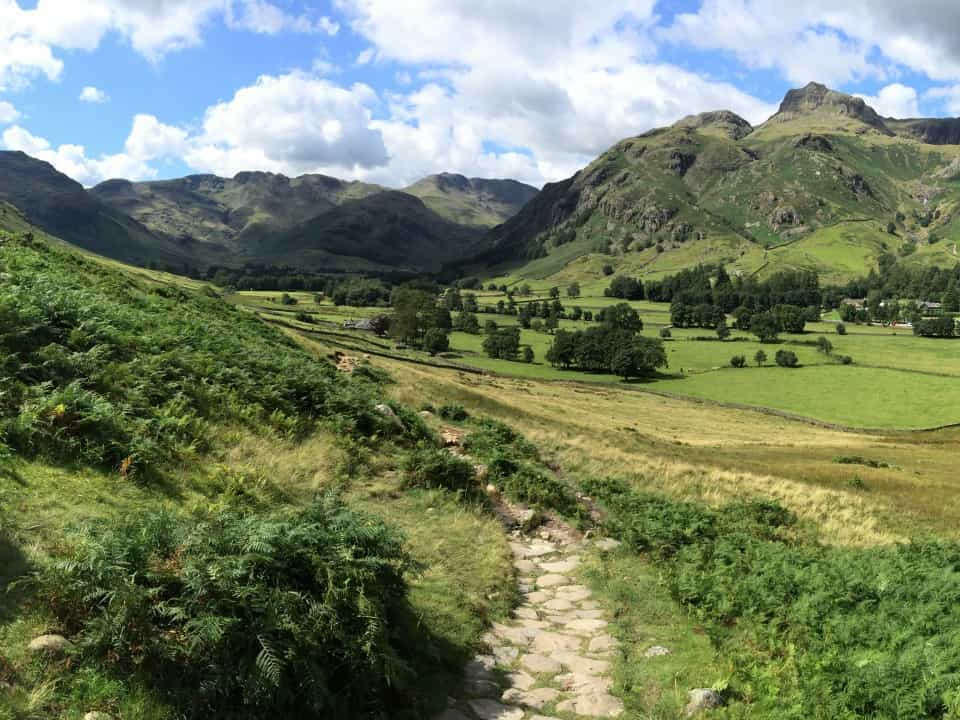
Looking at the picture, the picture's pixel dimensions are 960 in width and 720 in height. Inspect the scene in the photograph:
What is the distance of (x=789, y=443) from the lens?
64750mm

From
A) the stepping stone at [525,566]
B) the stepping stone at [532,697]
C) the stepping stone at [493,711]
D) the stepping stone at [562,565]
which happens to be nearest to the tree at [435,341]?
the stepping stone at [562,565]

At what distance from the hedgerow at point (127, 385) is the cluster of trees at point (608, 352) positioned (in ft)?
401

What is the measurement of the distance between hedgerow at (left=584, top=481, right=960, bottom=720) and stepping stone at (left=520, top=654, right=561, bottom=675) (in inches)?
106

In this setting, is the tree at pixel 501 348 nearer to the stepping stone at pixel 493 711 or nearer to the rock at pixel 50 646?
the stepping stone at pixel 493 711

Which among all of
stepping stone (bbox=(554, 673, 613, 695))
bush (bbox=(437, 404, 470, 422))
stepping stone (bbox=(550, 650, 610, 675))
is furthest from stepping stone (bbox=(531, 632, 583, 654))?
bush (bbox=(437, 404, 470, 422))

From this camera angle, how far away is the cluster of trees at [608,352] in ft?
452

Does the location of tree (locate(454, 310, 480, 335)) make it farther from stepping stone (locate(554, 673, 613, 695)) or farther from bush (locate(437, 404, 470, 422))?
stepping stone (locate(554, 673, 613, 695))

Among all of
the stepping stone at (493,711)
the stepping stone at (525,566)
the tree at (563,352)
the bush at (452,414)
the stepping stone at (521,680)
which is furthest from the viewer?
the tree at (563,352)

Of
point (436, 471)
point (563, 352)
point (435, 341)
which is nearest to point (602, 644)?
point (436, 471)

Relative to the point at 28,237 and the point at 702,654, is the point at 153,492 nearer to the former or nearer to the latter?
the point at 702,654

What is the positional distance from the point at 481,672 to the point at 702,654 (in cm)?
370

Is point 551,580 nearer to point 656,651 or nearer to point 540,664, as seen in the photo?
point 656,651

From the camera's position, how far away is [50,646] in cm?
603

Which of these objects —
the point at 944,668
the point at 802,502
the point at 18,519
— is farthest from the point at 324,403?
the point at 802,502
